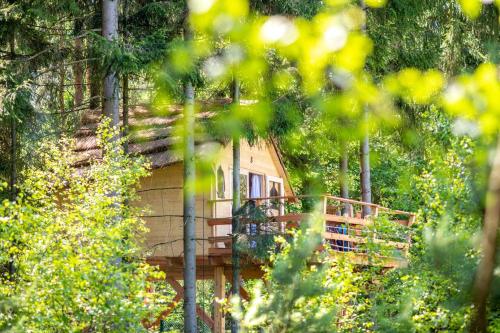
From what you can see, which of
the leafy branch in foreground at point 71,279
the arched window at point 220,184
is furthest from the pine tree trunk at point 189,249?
the leafy branch in foreground at point 71,279

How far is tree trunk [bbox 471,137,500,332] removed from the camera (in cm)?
149

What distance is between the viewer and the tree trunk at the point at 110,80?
15125mm

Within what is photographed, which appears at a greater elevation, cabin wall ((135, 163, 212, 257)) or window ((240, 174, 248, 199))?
window ((240, 174, 248, 199))

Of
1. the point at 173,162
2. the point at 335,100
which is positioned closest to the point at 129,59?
the point at 173,162

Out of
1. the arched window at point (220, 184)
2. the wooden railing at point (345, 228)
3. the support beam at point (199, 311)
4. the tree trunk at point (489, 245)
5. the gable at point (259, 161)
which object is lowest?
the tree trunk at point (489, 245)

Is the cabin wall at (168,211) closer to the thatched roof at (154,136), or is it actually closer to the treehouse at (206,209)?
the treehouse at (206,209)

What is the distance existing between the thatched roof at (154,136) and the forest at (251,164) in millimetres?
67

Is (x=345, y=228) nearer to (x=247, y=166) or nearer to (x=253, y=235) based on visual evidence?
(x=253, y=235)

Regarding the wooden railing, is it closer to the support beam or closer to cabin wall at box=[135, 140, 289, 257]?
cabin wall at box=[135, 140, 289, 257]

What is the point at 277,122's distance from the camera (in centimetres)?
1639

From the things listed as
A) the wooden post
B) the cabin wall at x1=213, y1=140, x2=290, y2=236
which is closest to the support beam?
the wooden post

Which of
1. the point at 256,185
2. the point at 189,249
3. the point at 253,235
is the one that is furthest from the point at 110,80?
the point at 256,185

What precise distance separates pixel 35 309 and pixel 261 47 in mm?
8363

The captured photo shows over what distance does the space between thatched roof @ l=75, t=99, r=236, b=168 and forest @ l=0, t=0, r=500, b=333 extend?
7 centimetres
